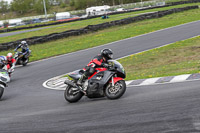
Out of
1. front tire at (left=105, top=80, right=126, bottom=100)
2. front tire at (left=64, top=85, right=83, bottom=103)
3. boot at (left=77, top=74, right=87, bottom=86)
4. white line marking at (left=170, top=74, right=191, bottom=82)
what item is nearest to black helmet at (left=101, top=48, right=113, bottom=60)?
front tire at (left=105, top=80, right=126, bottom=100)

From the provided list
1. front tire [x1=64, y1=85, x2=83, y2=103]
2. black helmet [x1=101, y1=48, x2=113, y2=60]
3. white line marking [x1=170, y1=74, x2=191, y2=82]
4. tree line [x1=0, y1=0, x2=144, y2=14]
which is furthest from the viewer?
tree line [x1=0, y1=0, x2=144, y2=14]

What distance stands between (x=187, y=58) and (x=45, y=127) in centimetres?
923

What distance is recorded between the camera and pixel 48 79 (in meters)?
14.0

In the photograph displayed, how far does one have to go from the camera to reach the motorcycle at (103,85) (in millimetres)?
8318

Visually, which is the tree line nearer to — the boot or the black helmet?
the boot

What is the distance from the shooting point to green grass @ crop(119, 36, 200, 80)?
11652mm

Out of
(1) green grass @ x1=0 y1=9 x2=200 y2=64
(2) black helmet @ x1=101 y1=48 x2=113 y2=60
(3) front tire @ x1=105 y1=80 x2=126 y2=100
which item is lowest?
(1) green grass @ x1=0 y1=9 x2=200 y2=64

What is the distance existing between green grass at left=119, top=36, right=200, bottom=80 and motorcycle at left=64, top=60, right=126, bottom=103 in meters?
2.91

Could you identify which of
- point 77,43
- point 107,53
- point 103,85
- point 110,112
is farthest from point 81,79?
point 77,43

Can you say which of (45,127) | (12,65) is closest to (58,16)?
(12,65)

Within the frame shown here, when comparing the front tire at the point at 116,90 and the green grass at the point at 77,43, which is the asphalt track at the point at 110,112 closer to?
the front tire at the point at 116,90

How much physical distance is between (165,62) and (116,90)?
6289 millimetres

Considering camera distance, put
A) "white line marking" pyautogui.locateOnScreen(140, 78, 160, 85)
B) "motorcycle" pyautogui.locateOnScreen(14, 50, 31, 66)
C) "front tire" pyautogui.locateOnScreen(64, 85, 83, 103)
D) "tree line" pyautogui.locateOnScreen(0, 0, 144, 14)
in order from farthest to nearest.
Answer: "tree line" pyautogui.locateOnScreen(0, 0, 144, 14) → "motorcycle" pyautogui.locateOnScreen(14, 50, 31, 66) → "white line marking" pyautogui.locateOnScreen(140, 78, 160, 85) → "front tire" pyautogui.locateOnScreen(64, 85, 83, 103)

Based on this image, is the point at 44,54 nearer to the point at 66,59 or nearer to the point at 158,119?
the point at 66,59
